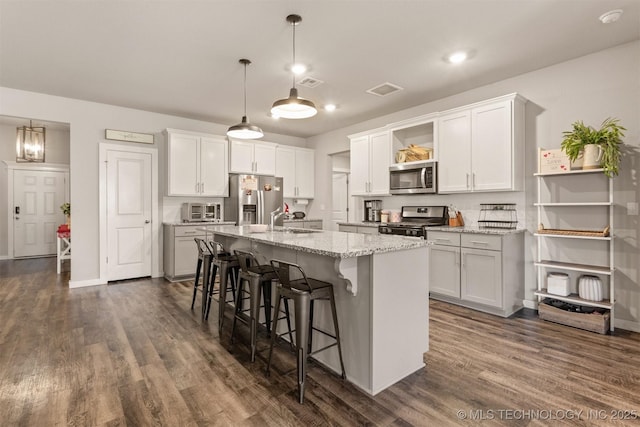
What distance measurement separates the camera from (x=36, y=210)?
7484 mm

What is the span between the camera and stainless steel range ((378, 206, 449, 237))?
430 centimetres

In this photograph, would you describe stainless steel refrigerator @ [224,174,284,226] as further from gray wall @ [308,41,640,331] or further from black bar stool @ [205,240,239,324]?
gray wall @ [308,41,640,331]

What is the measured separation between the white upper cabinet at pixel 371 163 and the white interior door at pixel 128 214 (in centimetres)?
340

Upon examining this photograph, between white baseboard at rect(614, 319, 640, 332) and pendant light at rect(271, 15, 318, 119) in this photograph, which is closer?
pendant light at rect(271, 15, 318, 119)

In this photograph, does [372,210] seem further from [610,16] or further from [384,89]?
[610,16]

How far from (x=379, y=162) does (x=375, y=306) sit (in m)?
3.47

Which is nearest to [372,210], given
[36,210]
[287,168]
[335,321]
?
[287,168]

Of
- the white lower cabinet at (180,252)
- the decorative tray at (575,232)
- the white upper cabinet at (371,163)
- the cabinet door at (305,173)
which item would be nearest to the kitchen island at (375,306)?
the decorative tray at (575,232)

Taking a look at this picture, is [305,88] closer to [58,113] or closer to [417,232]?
[417,232]

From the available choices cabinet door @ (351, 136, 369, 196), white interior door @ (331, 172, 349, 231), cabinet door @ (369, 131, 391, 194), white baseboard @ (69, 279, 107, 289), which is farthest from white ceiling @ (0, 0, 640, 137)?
white interior door @ (331, 172, 349, 231)

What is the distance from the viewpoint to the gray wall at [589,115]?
3.15 metres

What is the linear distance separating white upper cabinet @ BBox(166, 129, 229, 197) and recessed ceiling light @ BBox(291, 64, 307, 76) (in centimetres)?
248

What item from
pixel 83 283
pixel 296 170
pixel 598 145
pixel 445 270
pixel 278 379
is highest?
pixel 296 170

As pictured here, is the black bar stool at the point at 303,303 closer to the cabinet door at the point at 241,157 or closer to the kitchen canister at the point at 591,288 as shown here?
the kitchen canister at the point at 591,288
